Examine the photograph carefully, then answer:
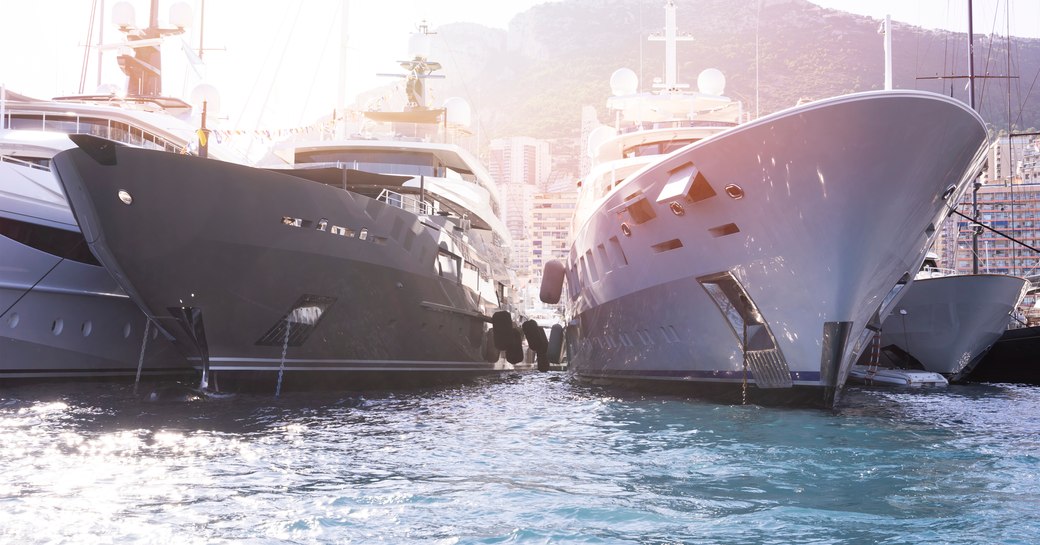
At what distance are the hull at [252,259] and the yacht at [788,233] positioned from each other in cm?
449

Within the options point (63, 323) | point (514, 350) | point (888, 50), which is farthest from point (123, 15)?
point (888, 50)

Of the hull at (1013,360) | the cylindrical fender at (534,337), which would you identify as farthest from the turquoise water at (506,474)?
the cylindrical fender at (534,337)

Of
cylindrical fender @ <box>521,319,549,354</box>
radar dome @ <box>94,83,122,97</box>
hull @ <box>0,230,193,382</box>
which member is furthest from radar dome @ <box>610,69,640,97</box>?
radar dome @ <box>94,83,122,97</box>

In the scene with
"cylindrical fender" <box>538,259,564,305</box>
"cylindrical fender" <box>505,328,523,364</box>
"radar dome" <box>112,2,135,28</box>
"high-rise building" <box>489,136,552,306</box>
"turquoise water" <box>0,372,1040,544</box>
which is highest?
"high-rise building" <box>489,136,552,306</box>

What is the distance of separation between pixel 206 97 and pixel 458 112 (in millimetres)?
8547

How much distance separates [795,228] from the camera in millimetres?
11547

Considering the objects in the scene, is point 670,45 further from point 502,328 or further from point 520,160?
point 520,160

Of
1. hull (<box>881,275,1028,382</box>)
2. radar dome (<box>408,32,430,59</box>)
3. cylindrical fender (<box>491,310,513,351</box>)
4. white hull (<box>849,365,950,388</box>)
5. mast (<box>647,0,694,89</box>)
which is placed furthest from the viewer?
radar dome (<box>408,32,430,59</box>)

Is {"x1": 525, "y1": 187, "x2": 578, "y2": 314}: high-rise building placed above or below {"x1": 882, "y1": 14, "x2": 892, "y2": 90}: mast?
above

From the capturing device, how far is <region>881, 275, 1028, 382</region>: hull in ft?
70.2

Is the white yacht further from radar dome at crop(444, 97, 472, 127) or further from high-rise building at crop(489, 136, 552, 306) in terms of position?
high-rise building at crop(489, 136, 552, 306)

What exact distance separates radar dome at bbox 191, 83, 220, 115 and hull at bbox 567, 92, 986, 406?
57.5 ft

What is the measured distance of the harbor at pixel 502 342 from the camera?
6.34 metres

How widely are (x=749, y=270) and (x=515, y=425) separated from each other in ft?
13.4
